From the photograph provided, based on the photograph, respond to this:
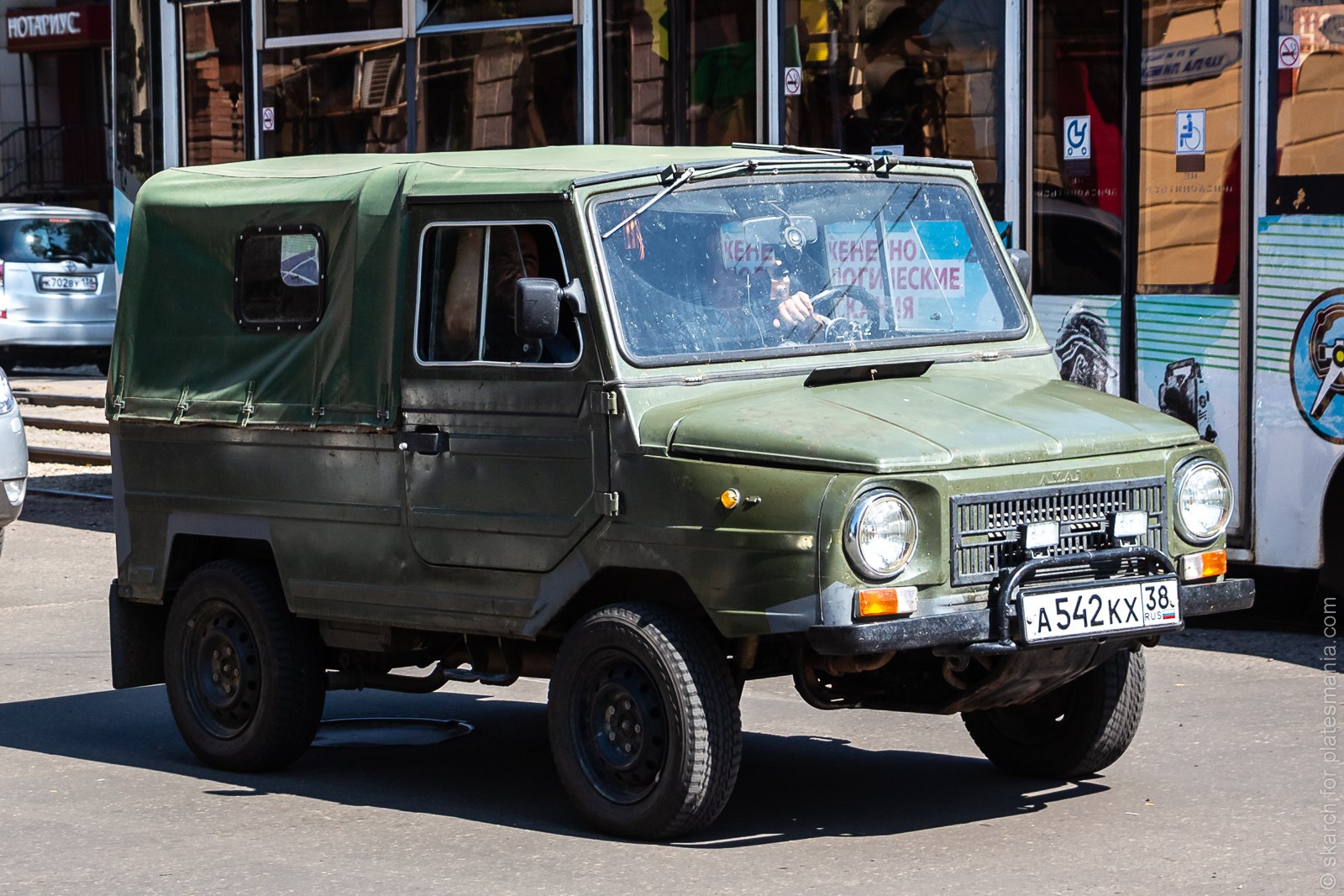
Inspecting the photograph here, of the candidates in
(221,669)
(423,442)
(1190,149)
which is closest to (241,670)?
(221,669)

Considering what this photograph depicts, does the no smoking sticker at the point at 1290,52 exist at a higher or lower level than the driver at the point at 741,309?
higher

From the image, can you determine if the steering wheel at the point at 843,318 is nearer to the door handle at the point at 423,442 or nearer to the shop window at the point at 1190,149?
the door handle at the point at 423,442

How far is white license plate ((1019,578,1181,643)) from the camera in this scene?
20.0ft

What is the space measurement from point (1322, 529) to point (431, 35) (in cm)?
559

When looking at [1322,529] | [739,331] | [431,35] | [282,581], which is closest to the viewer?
[739,331]

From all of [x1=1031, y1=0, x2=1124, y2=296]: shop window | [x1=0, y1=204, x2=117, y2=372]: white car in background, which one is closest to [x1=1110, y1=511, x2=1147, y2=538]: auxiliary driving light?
[x1=1031, y1=0, x2=1124, y2=296]: shop window

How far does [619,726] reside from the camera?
646 cm

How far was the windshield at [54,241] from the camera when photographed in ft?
79.8

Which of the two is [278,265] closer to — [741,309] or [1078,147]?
[741,309]

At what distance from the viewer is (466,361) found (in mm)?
7000

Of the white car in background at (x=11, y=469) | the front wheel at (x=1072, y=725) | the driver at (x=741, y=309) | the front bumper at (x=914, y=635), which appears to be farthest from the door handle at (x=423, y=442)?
the white car in background at (x=11, y=469)

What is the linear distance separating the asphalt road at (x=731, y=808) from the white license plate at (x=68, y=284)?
15336mm

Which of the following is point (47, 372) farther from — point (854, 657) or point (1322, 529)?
point (854, 657)

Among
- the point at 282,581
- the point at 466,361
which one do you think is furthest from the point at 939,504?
the point at 282,581
